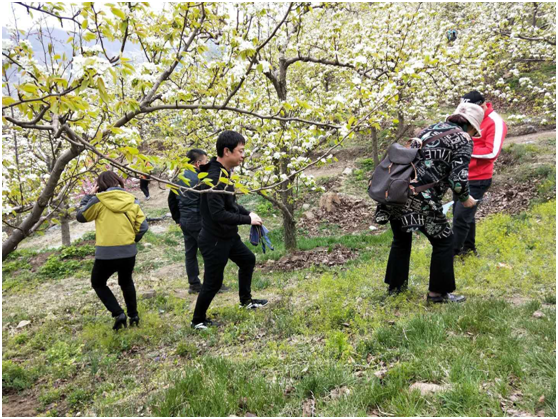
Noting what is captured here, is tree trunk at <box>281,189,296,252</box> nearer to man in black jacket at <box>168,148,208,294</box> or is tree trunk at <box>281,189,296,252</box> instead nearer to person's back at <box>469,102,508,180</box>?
man in black jacket at <box>168,148,208,294</box>

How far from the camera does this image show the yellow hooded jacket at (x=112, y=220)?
4.40 metres

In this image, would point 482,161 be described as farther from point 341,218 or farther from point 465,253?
point 341,218

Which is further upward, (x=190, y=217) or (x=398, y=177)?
(x=398, y=177)

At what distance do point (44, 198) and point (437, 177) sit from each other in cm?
423

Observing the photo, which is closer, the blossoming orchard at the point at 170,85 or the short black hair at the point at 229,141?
the blossoming orchard at the point at 170,85

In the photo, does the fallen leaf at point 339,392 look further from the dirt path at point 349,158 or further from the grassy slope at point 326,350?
the dirt path at point 349,158

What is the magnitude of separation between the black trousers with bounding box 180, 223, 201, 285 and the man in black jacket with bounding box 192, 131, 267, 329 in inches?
72.2

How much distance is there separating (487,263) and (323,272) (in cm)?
294

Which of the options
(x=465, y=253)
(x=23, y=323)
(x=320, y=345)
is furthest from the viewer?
(x=23, y=323)

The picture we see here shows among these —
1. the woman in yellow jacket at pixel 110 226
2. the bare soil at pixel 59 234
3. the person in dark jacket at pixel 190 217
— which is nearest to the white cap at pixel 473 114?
the person in dark jacket at pixel 190 217

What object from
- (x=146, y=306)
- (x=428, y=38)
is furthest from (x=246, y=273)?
(x=428, y=38)

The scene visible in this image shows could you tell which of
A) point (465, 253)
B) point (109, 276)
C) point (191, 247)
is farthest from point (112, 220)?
point (465, 253)

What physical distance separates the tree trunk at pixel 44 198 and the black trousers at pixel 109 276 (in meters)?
1.08

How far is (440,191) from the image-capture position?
3.80m
